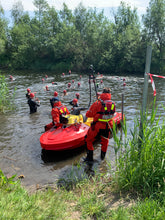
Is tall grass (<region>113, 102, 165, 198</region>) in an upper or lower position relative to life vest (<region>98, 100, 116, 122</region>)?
lower

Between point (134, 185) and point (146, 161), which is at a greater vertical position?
point (146, 161)

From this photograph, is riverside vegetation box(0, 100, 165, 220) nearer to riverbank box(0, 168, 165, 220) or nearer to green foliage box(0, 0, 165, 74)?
riverbank box(0, 168, 165, 220)

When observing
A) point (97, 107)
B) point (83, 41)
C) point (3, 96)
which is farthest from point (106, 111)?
point (83, 41)

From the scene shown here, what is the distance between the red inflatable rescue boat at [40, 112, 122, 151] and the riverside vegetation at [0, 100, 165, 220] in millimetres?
1880

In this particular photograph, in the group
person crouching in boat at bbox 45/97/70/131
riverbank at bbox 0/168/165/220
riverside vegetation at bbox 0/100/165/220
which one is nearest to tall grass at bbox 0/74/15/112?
person crouching in boat at bbox 45/97/70/131

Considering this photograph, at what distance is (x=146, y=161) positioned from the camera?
3074 mm

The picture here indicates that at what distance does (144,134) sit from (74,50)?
3077 cm

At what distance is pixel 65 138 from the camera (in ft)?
17.9

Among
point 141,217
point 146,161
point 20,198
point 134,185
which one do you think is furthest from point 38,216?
point 146,161

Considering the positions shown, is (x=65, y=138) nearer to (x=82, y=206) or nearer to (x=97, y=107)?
(x=97, y=107)

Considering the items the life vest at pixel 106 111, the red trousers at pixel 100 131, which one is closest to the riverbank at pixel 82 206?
the red trousers at pixel 100 131

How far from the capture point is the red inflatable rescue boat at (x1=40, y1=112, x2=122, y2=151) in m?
5.30

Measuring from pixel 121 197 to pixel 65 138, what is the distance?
2724 mm

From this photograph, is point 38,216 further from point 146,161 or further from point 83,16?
point 83,16
